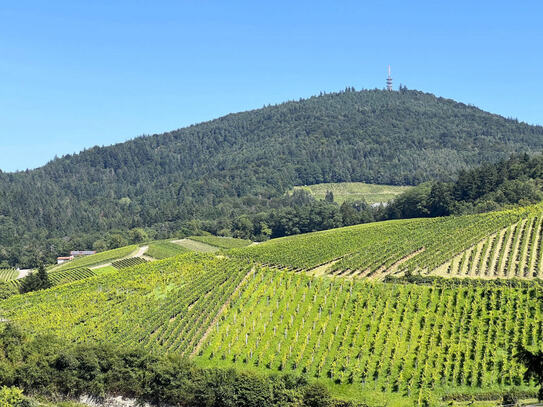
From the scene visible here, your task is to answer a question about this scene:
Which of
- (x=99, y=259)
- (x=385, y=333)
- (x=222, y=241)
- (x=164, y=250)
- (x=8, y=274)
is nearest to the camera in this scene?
(x=385, y=333)

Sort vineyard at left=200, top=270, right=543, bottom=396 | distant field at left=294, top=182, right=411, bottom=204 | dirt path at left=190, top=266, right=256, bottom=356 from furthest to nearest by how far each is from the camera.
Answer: distant field at left=294, top=182, right=411, bottom=204 → dirt path at left=190, top=266, right=256, bottom=356 → vineyard at left=200, top=270, right=543, bottom=396

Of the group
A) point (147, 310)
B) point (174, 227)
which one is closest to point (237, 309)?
point (147, 310)

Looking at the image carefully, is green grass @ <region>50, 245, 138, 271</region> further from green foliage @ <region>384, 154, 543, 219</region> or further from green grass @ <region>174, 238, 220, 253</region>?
green foliage @ <region>384, 154, 543, 219</region>

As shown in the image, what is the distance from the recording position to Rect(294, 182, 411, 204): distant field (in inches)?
6949

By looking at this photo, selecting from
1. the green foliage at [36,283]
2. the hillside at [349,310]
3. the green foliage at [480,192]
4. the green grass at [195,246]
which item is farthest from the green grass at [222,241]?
the green foliage at [36,283]

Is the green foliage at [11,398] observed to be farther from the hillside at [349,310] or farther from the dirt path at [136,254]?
the dirt path at [136,254]

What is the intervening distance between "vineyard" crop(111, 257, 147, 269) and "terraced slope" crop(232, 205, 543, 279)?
19.2 m

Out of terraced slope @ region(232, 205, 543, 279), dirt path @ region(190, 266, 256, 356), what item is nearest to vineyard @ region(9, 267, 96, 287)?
terraced slope @ region(232, 205, 543, 279)

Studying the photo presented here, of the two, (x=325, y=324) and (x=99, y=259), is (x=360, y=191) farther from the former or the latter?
(x=325, y=324)

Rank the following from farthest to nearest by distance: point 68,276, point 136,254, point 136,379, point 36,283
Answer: point 136,254 < point 68,276 < point 36,283 < point 136,379

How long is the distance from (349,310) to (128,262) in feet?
164

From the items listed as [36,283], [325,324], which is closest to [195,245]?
[36,283]

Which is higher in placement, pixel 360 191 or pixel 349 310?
pixel 360 191

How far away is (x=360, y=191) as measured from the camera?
190 metres
